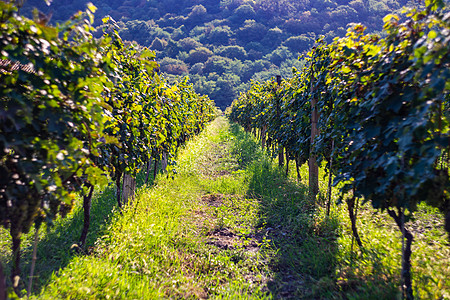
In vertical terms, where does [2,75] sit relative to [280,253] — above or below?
above

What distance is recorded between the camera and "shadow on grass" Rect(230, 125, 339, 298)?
318 centimetres

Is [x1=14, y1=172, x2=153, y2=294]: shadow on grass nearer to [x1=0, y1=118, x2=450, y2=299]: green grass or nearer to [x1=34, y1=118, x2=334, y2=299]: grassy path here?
[x1=0, y1=118, x2=450, y2=299]: green grass

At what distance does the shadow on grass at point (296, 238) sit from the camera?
3.18 m

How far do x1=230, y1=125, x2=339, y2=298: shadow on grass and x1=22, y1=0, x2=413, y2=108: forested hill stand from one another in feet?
229

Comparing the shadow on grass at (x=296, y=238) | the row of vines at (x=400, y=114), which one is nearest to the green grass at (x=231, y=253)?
the shadow on grass at (x=296, y=238)

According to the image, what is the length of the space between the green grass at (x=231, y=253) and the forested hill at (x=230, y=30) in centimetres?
7045

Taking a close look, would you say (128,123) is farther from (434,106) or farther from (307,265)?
(434,106)

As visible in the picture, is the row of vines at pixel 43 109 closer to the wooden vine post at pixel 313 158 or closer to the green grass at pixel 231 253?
the green grass at pixel 231 253

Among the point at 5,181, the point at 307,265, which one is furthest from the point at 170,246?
the point at 5,181

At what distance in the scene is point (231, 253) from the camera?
12.7ft


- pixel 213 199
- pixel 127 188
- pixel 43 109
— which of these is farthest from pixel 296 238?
pixel 43 109

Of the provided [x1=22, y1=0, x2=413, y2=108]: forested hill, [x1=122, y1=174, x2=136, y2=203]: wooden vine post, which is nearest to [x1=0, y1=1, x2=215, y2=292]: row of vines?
[x1=122, y1=174, x2=136, y2=203]: wooden vine post

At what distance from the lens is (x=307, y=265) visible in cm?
349

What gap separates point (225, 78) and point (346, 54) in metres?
78.9
